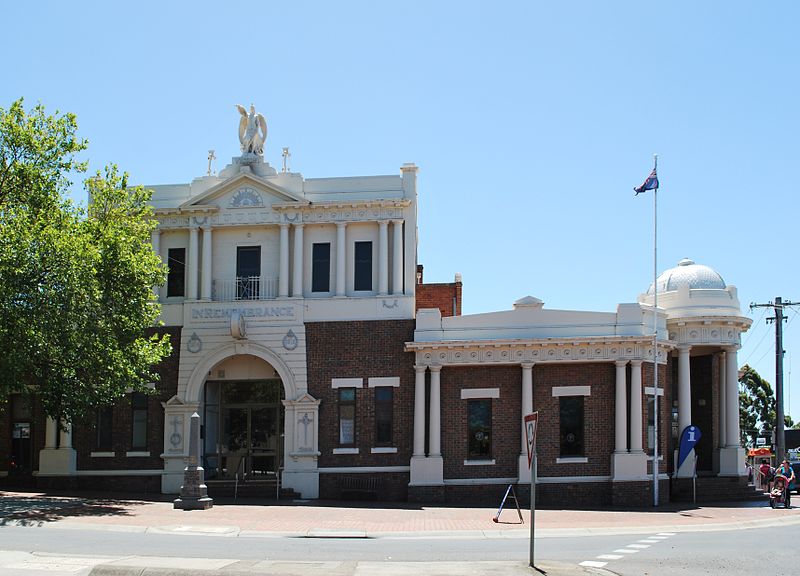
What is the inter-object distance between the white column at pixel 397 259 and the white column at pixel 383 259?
225 millimetres

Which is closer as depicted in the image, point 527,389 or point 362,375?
point 527,389

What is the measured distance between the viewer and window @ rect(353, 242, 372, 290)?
31.3m

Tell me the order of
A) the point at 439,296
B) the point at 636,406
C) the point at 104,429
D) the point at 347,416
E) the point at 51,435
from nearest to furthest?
1. the point at 636,406
2. the point at 347,416
3. the point at 51,435
4. the point at 104,429
5. the point at 439,296

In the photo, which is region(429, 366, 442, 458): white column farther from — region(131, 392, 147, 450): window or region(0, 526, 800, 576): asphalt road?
region(131, 392, 147, 450): window

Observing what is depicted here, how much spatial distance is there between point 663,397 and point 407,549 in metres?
15.8

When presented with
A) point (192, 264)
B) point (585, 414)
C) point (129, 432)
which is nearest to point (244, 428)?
point (129, 432)

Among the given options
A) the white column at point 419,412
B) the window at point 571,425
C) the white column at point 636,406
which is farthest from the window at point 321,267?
the white column at point 636,406

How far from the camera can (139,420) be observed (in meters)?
31.4

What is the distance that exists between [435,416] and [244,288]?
7511 millimetres

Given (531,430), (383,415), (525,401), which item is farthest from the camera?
(383,415)

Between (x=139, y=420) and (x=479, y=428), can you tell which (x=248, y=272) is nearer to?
(x=139, y=420)

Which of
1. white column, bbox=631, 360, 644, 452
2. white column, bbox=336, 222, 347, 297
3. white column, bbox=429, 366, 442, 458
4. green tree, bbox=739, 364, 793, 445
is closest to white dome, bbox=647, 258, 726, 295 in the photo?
white column, bbox=631, 360, 644, 452

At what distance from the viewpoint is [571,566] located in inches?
607

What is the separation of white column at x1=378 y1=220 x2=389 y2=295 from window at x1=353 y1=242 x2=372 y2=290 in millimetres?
475
